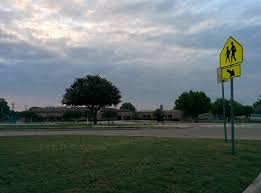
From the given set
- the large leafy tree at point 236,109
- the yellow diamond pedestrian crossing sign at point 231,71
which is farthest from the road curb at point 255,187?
the large leafy tree at point 236,109

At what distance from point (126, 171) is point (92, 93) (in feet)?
153

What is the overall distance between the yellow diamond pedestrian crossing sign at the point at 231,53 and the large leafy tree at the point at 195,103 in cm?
7743

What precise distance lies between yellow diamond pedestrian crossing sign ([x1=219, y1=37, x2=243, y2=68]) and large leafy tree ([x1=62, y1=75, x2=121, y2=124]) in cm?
4281

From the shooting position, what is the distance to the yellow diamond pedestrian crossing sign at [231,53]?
12.9 m

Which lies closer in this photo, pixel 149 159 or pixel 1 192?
pixel 1 192

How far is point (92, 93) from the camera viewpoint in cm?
5566

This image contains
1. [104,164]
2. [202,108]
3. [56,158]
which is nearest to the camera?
[104,164]

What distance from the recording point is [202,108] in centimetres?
9044

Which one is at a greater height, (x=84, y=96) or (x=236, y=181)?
(x=84, y=96)

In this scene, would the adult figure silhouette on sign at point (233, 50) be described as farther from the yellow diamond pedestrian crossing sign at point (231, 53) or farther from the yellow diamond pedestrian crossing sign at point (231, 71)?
the yellow diamond pedestrian crossing sign at point (231, 71)

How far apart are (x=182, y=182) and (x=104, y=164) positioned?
2.52 meters

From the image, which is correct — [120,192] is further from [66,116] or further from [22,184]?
[66,116]

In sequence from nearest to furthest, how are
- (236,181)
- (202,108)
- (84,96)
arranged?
(236,181) < (84,96) < (202,108)

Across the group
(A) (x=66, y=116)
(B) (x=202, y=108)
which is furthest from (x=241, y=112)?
(A) (x=66, y=116)
